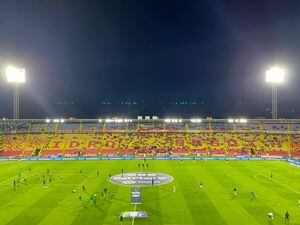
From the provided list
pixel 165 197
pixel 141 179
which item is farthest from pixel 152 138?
pixel 165 197

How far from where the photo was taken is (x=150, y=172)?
202ft

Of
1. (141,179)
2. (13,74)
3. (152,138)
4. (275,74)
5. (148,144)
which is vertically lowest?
(141,179)

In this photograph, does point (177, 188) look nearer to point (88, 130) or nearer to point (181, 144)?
point (181, 144)

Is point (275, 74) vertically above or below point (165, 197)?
above

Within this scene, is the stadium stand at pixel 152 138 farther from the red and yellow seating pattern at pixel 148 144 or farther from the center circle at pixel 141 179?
the center circle at pixel 141 179

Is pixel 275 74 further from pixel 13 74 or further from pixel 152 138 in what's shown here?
pixel 13 74

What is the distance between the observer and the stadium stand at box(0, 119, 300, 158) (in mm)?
91750

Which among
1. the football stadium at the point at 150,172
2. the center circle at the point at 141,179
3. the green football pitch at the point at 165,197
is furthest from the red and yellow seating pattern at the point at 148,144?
the center circle at the point at 141,179

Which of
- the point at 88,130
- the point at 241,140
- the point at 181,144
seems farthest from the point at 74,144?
the point at 241,140

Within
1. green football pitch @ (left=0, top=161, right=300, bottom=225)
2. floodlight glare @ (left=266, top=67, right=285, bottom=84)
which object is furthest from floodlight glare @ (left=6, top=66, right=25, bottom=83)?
floodlight glare @ (left=266, top=67, right=285, bottom=84)

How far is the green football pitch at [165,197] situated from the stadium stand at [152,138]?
24.0 meters

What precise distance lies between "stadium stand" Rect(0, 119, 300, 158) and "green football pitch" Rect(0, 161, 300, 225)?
78.6ft

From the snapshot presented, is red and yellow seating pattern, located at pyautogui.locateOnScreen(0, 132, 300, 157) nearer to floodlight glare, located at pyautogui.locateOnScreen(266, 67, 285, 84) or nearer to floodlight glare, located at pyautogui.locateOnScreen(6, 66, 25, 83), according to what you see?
floodlight glare, located at pyautogui.locateOnScreen(6, 66, 25, 83)

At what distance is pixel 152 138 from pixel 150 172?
4086 centimetres
